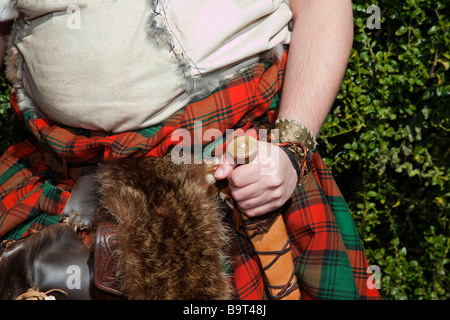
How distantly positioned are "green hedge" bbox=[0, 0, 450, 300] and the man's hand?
98 cm

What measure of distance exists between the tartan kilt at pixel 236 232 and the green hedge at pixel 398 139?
710 millimetres

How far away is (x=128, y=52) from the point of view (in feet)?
3.56

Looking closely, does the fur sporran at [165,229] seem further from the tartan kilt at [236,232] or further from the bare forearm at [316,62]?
the bare forearm at [316,62]

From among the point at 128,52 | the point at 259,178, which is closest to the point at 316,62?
the point at 259,178

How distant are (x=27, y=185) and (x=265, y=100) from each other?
0.90m

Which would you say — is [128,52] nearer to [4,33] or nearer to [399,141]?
[4,33]

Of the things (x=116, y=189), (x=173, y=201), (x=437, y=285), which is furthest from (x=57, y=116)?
(x=437, y=285)

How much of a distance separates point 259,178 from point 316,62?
49 cm

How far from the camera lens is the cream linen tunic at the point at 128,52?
1.09 metres

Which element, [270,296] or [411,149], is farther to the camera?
[411,149]

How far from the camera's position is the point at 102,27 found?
108 centimetres

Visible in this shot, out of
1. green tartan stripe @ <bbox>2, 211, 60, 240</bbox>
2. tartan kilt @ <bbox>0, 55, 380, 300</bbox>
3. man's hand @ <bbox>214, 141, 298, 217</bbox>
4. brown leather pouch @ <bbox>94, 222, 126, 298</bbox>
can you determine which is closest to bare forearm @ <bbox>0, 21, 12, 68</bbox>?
tartan kilt @ <bbox>0, 55, 380, 300</bbox>
